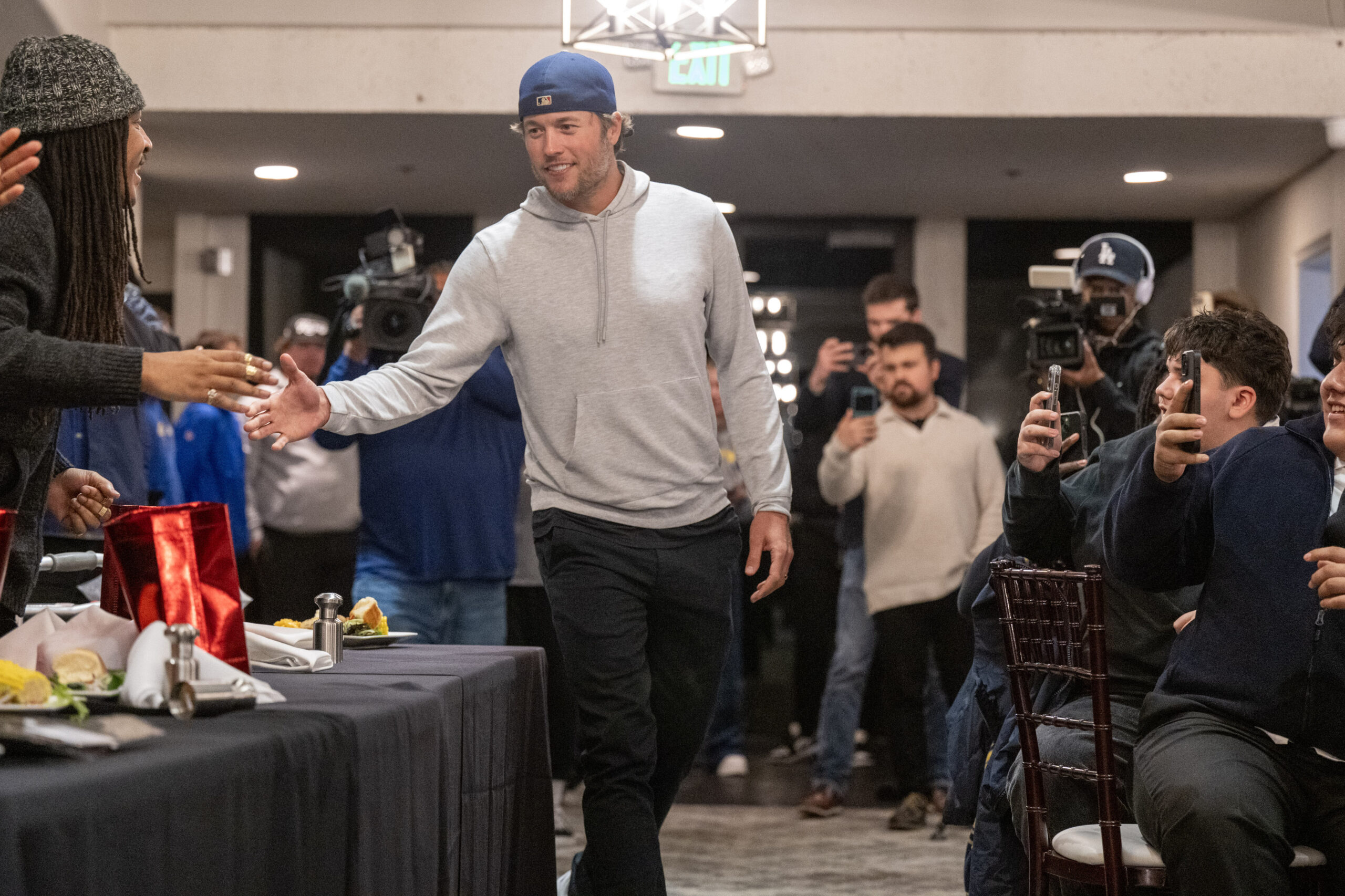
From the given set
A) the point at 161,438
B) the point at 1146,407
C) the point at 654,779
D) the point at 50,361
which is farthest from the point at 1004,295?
the point at 50,361

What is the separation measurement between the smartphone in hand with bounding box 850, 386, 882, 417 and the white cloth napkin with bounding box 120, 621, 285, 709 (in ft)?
11.2

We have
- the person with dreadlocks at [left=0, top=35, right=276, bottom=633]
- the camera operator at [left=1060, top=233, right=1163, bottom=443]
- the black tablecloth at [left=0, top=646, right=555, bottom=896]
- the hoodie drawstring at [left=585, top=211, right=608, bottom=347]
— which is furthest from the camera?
the camera operator at [left=1060, top=233, right=1163, bottom=443]

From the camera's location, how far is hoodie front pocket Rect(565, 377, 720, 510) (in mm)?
2355

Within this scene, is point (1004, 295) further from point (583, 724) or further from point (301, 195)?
point (583, 724)

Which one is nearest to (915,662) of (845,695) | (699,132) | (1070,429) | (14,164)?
(845,695)

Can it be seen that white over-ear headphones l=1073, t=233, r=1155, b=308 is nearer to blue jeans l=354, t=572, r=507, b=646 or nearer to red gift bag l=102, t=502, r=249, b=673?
blue jeans l=354, t=572, r=507, b=646

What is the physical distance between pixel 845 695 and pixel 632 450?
2.44m

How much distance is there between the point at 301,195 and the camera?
8.06m

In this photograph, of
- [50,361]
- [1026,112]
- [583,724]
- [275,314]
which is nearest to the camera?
[50,361]

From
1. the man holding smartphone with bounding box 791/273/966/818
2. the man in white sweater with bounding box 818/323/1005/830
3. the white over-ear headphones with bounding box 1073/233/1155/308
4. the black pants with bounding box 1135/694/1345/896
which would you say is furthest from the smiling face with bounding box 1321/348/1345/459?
the man holding smartphone with bounding box 791/273/966/818

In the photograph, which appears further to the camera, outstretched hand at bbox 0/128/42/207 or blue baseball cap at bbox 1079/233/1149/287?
blue baseball cap at bbox 1079/233/1149/287

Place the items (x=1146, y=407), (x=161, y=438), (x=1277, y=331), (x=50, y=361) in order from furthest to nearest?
(x=161, y=438), (x=1146, y=407), (x=1277, y=331), (x=50, y=361)

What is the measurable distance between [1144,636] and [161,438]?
3.53 metres

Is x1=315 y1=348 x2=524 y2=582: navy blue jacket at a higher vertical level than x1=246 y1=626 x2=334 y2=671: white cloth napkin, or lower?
higher
